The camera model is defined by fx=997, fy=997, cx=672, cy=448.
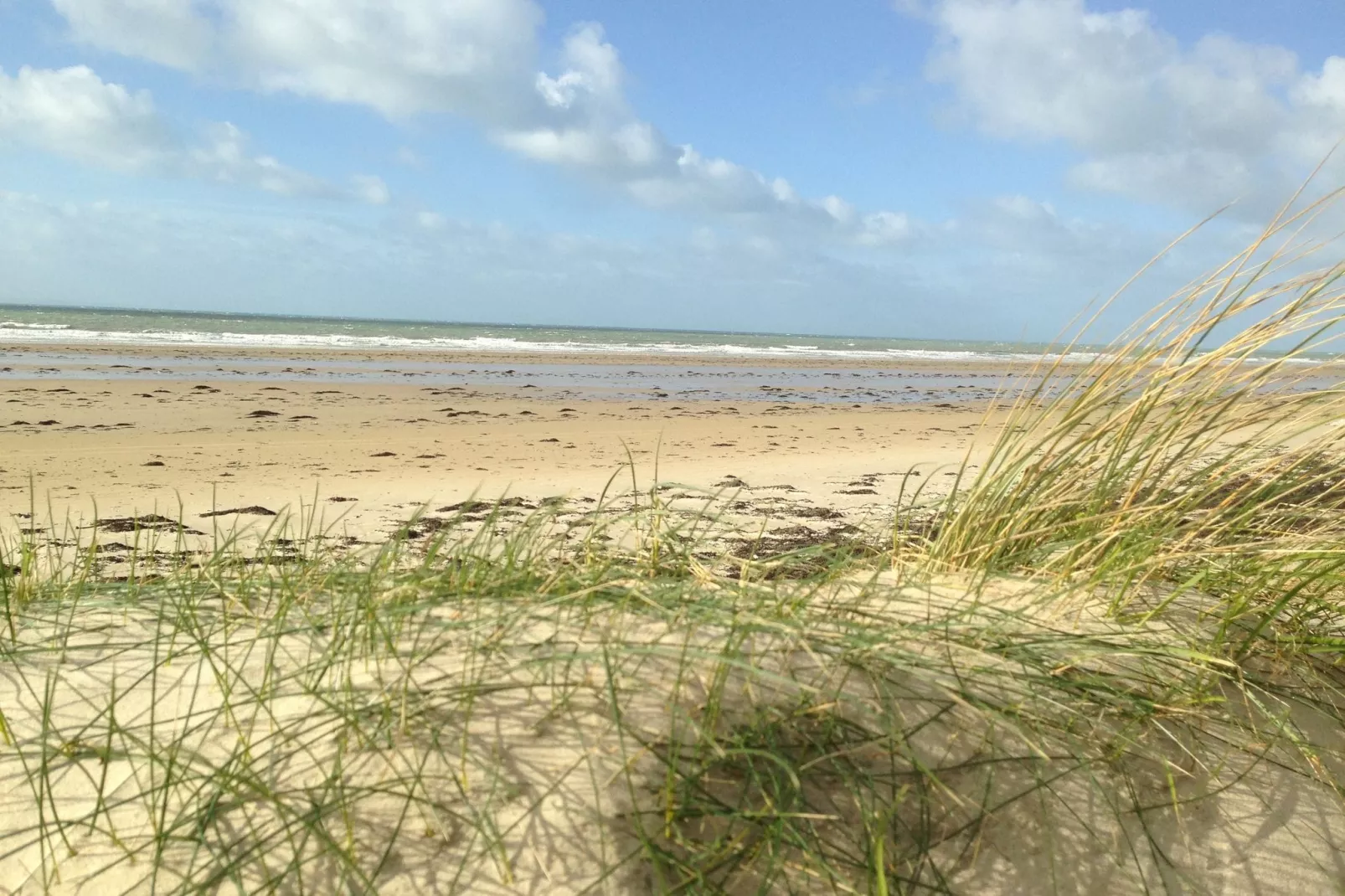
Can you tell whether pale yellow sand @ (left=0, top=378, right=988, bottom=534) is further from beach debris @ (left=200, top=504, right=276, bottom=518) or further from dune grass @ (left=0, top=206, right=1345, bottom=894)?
dune grass @ (left=0, top=206, right=1345, bottom=894)

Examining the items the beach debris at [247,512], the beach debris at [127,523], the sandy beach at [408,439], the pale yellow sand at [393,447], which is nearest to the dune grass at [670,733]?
the sandy beach at [408,439]

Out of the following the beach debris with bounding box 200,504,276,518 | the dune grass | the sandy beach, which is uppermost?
the dune grass

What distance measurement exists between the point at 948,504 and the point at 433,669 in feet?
5.32

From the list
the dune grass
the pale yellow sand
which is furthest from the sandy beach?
the dune grass

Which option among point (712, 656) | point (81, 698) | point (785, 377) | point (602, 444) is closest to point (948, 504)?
point (712, 656)

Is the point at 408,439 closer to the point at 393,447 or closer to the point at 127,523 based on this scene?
the point at 393,447

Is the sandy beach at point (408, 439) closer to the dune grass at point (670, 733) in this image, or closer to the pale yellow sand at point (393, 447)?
the pale yellow sand at point (393, 447)

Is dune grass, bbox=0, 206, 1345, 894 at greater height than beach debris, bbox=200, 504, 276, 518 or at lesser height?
greater

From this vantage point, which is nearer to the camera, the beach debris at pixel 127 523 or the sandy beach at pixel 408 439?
the beach debris at pixel 127 523

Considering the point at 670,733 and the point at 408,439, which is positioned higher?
the point at 670,733

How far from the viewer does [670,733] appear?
1389mm

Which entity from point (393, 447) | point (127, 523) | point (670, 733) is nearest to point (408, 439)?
point (393, 447)

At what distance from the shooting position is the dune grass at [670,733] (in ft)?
4.21

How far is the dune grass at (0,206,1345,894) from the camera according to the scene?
4.21 feet
